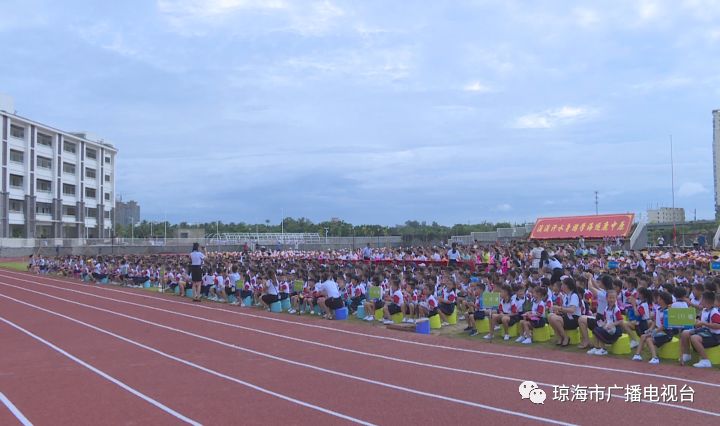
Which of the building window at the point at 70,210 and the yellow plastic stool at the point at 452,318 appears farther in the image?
the building window at the point at 70,210

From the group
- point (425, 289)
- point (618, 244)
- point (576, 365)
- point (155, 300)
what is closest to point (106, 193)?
point (155, 300)

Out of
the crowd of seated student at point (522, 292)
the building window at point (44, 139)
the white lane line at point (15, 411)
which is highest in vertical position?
the building window at point (44, 139)

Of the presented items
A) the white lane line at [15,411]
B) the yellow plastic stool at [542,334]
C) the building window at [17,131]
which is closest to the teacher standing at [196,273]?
the white lane line at [15,411]

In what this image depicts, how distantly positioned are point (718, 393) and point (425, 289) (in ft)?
24.2

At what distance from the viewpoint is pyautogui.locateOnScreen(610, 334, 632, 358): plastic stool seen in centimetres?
1023

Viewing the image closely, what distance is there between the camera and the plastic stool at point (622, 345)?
33.6 ft

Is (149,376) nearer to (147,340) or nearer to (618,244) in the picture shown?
(147,340)

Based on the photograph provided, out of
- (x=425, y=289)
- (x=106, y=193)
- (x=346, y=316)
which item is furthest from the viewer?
(x=106, y=193)

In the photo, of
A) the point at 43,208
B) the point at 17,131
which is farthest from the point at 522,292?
the point at 43,208

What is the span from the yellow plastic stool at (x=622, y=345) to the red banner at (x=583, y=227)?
25.9m

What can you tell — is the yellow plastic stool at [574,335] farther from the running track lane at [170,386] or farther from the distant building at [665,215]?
the distant building at [665,215]

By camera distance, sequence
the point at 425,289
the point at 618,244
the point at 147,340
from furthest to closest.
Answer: the point at 618,244 → the point at 425,289 → the point at 147,340

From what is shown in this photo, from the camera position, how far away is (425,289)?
14.2m

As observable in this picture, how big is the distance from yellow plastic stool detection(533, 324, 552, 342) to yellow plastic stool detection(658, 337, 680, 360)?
2.34 m
